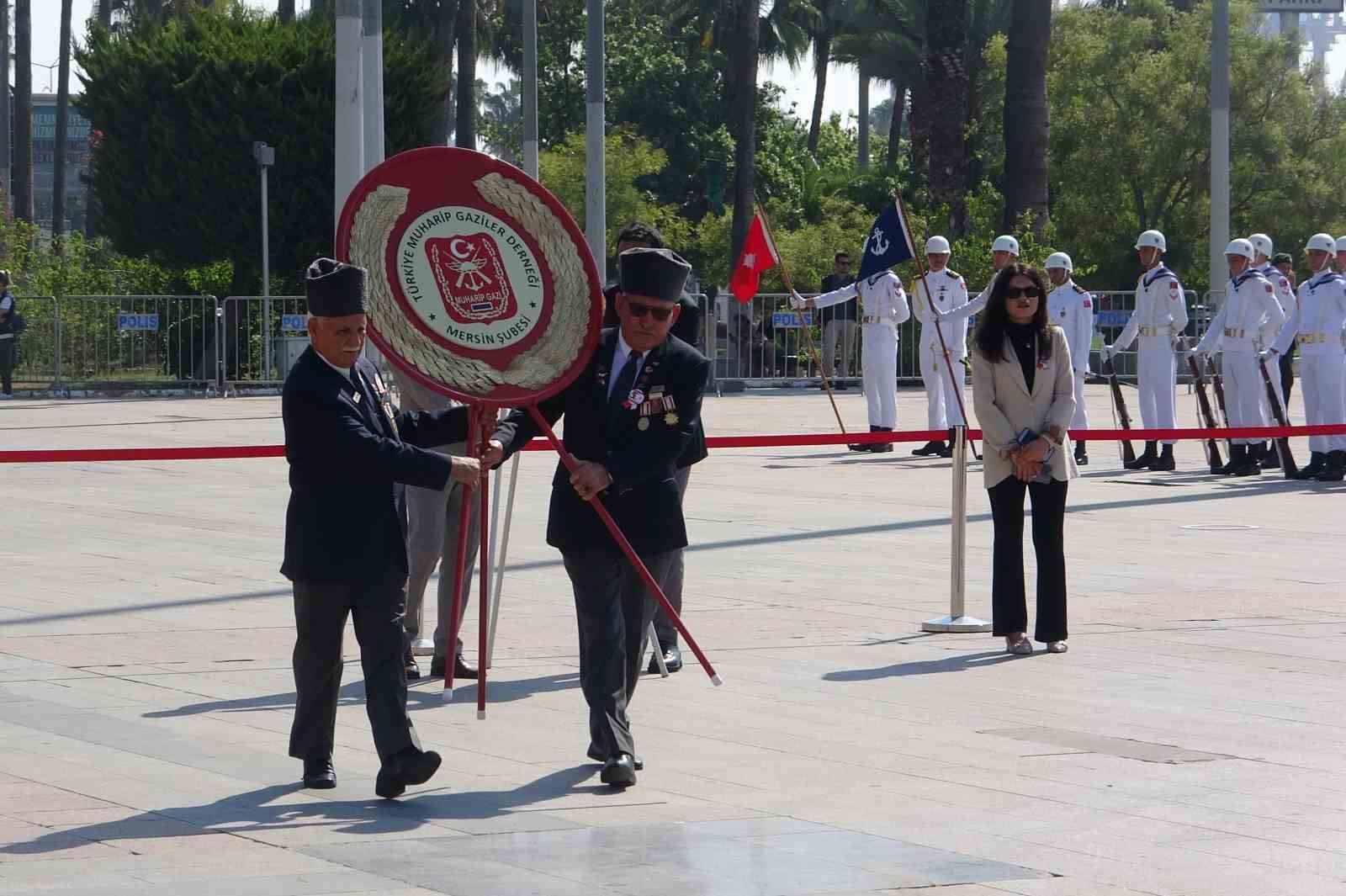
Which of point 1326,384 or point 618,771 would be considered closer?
point 618,771

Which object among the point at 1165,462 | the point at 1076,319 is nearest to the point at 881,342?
the point at 1076,319

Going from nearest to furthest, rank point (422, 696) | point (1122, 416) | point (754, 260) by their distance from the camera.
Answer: point (422, 696)
point (1122, 416)
point (754, 260)

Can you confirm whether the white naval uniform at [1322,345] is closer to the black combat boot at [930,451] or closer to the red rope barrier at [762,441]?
the black combat boot at [930,451]

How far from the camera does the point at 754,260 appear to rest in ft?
70.6

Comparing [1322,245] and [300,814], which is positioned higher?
[1322,245]

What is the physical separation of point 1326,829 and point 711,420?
1966 centimetres

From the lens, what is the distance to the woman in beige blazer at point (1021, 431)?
987cm

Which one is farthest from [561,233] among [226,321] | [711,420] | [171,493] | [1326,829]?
[226,321]

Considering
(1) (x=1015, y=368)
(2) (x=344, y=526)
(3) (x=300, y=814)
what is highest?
(1) (x=1015, y=368)

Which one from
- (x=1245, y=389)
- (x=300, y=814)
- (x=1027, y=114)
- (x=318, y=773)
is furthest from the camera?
(x=1027, y=114)

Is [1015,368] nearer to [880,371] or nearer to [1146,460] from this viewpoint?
[1146,460]

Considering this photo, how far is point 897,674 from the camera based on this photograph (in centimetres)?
922

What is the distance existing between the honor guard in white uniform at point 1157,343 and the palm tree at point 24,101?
42745 mm

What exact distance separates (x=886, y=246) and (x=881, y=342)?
11.1 feet
